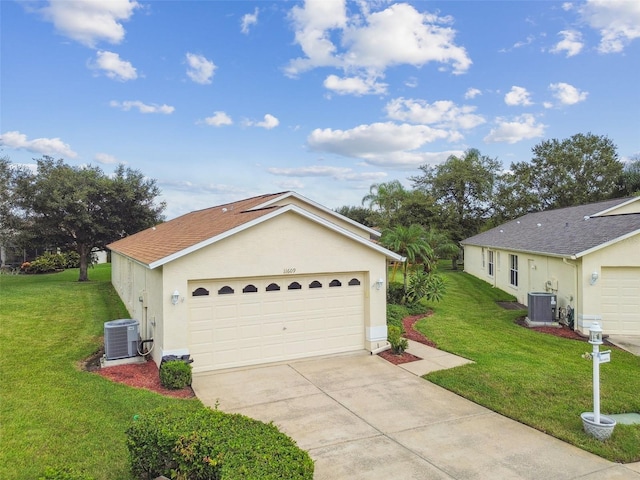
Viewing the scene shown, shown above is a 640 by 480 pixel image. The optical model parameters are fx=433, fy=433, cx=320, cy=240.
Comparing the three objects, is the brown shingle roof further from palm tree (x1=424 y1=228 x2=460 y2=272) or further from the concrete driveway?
palm tree (x1=424 y1=228 x2=460 y2=272)

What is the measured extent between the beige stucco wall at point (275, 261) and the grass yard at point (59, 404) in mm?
1893

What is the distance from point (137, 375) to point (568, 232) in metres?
17.7

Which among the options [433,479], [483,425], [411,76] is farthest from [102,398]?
[411,76]

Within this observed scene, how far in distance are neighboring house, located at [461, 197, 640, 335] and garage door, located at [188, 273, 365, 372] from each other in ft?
26.2

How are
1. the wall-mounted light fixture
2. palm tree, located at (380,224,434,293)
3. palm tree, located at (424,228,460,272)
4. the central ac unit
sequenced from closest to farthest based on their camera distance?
1. the wall-mounted light fixture
2. the central ac unit
3. palm tree, located at (380,224,434,293)
4. palm tree, located at (424,228,460,272)

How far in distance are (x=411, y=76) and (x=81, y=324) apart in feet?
58.9

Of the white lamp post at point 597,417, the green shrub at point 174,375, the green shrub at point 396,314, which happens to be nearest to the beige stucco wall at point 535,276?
the green shrub at point 396,314

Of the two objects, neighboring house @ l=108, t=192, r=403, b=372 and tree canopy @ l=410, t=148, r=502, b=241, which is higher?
tree canopy @ l=410, t=148, r=502, b=241

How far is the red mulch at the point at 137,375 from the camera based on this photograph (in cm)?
902

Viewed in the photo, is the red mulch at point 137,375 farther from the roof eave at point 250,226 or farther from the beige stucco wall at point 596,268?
the beige stucco wall at point 596,268

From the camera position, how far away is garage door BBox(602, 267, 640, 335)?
564 inches

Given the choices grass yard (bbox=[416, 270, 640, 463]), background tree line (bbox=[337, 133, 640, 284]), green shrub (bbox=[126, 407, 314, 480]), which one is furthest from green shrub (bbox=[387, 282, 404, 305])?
background tree line (bbox=[337, 133, 640, 284])

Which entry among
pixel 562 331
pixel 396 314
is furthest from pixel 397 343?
pixel 562 331

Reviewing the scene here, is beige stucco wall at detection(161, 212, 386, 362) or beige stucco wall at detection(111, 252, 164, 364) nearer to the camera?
beige stucco wall at detection(161, 212, 386, 362)
